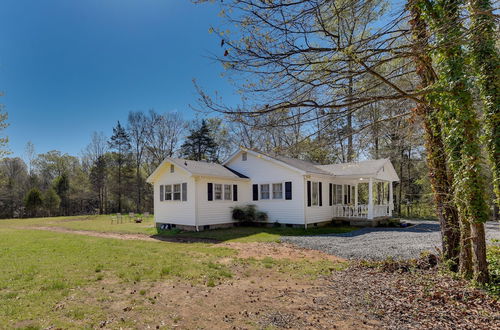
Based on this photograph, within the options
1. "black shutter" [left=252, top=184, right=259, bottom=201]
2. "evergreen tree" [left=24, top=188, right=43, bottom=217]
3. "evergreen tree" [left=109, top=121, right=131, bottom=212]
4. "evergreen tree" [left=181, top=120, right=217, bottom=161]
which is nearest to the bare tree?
"evergreen tree" [left=181, top=120, right=217, bottom=161]

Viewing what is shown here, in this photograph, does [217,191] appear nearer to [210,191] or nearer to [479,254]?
[210,191]

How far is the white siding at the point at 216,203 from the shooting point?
1452cm

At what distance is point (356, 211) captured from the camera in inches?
639

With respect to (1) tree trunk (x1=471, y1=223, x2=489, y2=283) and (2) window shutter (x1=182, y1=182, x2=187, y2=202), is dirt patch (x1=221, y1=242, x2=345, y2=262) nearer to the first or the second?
(1) tree trunk (x1=471, y1=223, x2=489, y2=283)

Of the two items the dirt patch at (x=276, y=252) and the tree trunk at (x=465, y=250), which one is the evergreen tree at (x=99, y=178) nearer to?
the dirt patch at (x=276, y=252)

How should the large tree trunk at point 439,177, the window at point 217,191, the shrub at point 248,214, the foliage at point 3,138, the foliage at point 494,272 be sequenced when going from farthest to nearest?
the shrub at point 248,214 < the window at point 217,191 < the foliage at point 3,138 < the large tree trunk at point 439,177 < the foliage at point 494,272

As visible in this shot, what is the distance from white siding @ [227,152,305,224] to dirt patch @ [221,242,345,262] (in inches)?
182

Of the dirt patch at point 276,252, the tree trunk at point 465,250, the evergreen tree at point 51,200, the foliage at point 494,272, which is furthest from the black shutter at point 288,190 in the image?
the evergreen tree at point 51,200

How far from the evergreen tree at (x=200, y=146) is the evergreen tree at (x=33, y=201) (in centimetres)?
1629

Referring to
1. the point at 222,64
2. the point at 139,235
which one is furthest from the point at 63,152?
the point at 222,64

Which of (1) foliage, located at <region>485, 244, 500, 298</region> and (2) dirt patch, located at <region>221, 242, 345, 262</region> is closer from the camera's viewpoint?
(1) foliage, located at <region>485, 244, 500, 298</region>

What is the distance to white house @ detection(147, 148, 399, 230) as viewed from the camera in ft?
48.3

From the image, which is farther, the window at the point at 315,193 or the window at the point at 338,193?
the window at the point at 338,193

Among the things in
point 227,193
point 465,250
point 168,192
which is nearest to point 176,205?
point 168,192
